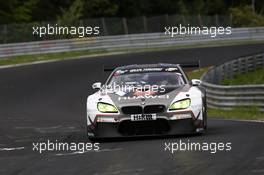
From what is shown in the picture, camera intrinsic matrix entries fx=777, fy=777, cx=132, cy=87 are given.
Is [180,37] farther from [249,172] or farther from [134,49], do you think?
[249,172]

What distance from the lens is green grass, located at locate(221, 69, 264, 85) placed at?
26.5 metres

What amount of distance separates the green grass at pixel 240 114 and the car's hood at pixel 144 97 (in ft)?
16.4

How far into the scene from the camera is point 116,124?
1220 centimetres

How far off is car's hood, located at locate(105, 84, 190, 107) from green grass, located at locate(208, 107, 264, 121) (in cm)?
501

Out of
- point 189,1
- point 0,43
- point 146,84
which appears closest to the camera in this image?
point 146,84

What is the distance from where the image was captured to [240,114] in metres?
18.6

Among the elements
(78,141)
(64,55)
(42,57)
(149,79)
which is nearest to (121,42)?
(64,55)

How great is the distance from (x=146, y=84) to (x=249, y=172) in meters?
5.08

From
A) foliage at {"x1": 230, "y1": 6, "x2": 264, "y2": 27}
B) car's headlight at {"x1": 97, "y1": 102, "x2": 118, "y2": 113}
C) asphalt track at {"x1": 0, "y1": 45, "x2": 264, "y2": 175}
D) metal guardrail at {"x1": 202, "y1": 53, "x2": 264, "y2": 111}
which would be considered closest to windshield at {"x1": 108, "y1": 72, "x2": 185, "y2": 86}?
car's headlight at {"x1": 97, "y1": 102, "x2": 118, "y2": 113}

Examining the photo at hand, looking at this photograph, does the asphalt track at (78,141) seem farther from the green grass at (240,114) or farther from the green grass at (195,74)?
the green grass at (195,74)

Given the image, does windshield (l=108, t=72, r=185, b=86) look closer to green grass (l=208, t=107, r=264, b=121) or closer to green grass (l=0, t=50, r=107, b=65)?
green grass (l=208, t=107, r=264, b=121)

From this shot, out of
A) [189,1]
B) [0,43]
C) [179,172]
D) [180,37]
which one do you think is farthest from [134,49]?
[179,172]

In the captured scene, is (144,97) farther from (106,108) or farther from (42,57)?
(42,57)

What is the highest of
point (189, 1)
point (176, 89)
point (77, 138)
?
point (189, 1)
